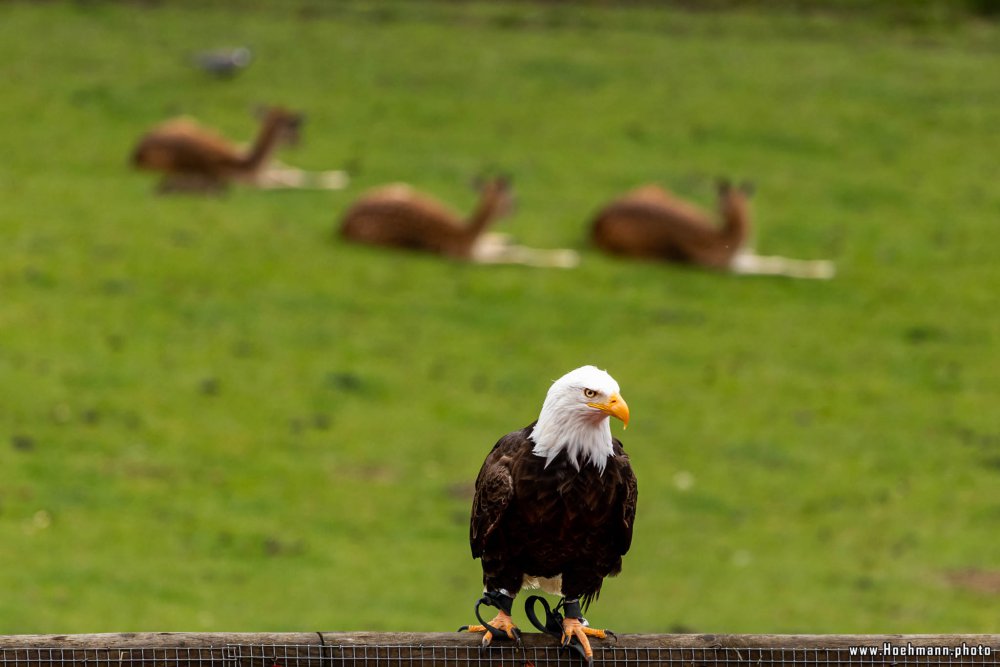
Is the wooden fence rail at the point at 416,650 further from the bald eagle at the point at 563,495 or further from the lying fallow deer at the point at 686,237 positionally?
the lying fallow deer at the point at 686,237

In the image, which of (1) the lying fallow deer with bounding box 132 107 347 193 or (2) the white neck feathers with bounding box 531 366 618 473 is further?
(1) the lying fallow deer with bounding box 132 107 347 193

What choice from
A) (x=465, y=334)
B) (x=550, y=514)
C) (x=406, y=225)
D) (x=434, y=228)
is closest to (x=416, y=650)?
(x=550, y=514)

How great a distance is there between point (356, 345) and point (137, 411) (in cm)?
328

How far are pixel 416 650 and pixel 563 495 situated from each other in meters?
1.07

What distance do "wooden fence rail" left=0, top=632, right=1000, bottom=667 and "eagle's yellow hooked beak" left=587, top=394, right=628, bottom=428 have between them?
892mm

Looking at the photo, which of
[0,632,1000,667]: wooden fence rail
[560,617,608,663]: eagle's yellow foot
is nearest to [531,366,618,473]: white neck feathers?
[560,617,608,663]: eagle's yellow foot

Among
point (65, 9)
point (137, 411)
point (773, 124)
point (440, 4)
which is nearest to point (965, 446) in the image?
point (137, 411)

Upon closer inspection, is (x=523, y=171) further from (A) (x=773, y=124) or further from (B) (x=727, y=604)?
(B) (x=727, y=604)

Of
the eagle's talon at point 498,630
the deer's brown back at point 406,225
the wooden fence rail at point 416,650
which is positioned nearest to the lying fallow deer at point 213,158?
the deer's brown back at point 406,225

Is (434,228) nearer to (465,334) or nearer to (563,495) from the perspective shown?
(465,334)

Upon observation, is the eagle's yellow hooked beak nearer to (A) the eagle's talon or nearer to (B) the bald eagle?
(B) the bald eagle

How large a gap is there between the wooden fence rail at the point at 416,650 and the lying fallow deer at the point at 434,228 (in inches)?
723

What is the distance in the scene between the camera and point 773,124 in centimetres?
3153

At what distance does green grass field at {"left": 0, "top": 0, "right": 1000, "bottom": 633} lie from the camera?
631 inches
